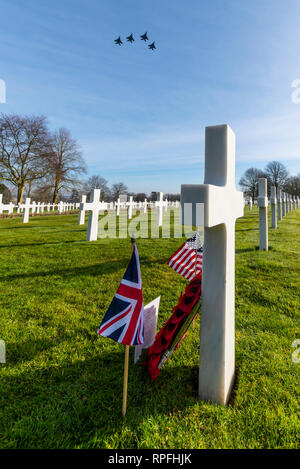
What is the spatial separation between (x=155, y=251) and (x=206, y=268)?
14.5 ft

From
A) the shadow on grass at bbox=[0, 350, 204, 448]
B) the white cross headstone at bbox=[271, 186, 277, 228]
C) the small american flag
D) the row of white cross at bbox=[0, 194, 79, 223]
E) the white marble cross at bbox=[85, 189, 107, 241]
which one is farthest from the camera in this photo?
the row of white cross at bbox=[0, 194, 79, 223]

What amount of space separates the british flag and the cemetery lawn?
0.55m

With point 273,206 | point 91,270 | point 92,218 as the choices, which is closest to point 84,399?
point 91,270

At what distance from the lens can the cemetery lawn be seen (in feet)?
4.33

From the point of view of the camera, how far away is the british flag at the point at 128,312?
4.58ft

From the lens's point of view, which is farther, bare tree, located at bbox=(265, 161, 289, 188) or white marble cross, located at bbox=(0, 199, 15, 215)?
bare tree, located at bbox=(265, 161, 289, 188)

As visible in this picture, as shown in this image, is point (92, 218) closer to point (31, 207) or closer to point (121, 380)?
point (121, 380)

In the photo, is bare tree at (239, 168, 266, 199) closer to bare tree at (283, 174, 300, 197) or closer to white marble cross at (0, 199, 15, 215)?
bare tree at (283, 174, 300, 197)

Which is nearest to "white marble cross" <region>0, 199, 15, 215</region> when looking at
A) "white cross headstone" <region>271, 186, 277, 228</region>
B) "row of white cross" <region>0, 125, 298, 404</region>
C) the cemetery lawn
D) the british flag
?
the cemetery lawn

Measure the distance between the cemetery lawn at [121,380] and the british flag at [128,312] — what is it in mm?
547

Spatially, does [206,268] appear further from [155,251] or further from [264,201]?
[264,201]

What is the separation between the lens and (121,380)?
175cm

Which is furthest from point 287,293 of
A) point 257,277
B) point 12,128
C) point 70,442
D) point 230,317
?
point 12,128

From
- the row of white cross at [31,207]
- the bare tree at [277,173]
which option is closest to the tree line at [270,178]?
the bare tree at [277,173]
